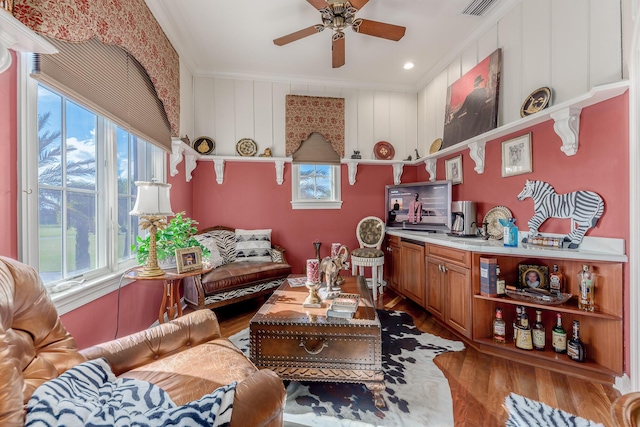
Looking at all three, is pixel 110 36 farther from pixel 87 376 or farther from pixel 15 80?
pixel 87 376

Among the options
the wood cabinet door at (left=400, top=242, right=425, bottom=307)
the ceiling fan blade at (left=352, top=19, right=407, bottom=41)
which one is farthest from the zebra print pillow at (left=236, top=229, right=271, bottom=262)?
the ceiling fan blade at (left=352, top=19, right=407, bottom=41)

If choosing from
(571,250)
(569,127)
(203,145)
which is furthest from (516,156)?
(203,145)

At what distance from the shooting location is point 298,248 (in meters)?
4.05

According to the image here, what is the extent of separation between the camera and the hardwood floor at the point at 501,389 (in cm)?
152

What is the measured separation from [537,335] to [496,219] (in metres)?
1.11

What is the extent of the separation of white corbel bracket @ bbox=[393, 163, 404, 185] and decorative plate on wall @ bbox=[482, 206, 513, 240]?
160 cm

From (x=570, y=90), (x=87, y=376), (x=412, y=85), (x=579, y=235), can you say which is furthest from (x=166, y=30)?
(x=579, y=235)

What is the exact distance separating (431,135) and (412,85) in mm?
945

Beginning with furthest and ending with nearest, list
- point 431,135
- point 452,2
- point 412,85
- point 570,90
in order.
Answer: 1. point 412,85
2. point 431,135
3. point 452,2
4. point 570,90

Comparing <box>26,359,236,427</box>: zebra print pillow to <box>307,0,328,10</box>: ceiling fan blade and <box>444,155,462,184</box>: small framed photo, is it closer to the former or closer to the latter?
<box>307,0,328,10</box>: ceiling fan blade

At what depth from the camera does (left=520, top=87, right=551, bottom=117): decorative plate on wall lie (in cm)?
216

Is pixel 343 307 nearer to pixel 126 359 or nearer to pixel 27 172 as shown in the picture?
pixel 126 359

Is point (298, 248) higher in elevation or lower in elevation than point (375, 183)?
lower

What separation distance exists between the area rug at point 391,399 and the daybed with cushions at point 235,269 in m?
1.34
